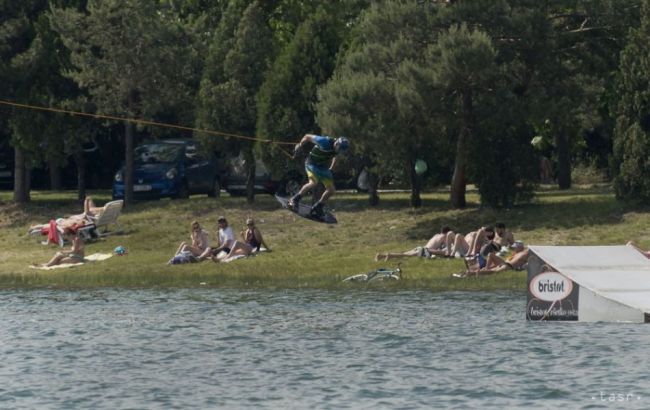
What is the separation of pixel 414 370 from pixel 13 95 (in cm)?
2788

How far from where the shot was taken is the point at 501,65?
41.8 meters

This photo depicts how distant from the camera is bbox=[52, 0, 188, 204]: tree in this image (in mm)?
47031

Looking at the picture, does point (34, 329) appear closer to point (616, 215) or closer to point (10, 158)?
point (616, 215)

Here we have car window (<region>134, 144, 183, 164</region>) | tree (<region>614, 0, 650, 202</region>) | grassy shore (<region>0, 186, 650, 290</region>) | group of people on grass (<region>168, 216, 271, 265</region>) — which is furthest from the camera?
car window (<region>134, 144, 183, 164</region>)

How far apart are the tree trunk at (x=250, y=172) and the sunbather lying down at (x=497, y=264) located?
13.7 meters

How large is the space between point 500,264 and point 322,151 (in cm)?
462

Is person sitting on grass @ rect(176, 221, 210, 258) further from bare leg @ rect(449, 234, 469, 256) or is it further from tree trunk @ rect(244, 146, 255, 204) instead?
tree trunk @ rect(244, 146, 255, 204)

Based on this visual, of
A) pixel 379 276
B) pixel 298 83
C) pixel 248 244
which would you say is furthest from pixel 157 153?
pixel 379 276

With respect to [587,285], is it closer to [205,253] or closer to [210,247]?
[205,253]

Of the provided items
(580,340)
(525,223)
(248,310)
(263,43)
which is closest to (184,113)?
(263,43)

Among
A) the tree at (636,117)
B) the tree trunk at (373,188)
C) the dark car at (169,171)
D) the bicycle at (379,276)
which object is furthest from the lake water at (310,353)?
the dark car at (169,171)

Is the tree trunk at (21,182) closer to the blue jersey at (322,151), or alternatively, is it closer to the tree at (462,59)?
the tree at (462,59)

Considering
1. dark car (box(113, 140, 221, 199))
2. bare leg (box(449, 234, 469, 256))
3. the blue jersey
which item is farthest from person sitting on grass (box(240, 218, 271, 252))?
dark car (box(113, 140, 221, 199))

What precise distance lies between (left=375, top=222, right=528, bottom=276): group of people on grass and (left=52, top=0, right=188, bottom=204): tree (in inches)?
508
